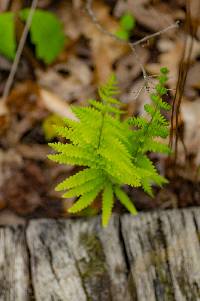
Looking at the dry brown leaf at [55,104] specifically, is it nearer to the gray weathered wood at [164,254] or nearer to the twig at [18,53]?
the twig at [18,53]

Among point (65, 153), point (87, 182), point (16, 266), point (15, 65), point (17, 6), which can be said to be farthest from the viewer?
point (17, 6)

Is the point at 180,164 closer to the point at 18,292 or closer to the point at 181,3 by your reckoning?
the point at 18,292

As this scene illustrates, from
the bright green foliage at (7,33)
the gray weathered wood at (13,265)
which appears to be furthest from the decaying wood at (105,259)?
the bright green foliage at (7,33)

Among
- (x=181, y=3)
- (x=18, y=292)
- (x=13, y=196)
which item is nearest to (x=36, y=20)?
(x=181, y=3)

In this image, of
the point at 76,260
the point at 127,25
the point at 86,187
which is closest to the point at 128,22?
the point at 127,25

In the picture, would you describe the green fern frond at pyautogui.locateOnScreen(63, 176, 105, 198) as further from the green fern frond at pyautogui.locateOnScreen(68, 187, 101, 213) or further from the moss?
the moss

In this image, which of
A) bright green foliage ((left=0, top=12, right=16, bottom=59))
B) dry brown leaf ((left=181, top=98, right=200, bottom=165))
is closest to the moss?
dry brown leaf ((left=181, top=98, right=200, bottom=165))
